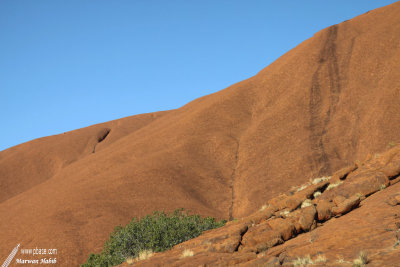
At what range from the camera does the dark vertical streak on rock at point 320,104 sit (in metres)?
47.1

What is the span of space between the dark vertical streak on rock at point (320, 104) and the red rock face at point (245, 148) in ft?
0.42

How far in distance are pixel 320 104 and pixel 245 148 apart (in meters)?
11.5

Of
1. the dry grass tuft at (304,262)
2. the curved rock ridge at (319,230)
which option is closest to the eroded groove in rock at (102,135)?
the curved rock ridge at (319,230)

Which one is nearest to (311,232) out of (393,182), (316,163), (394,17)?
(393,182)

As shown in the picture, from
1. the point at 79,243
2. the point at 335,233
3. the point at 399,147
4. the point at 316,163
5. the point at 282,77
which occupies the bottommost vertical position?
→ the point at 335,233

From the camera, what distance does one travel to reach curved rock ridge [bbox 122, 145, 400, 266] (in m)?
9.62

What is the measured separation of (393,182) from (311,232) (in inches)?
155

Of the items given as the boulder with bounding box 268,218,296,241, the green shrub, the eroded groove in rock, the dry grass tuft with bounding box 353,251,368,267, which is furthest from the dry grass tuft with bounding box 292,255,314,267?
the eroded groove in rock

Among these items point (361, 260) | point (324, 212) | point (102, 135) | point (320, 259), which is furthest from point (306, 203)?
point (102, 135)

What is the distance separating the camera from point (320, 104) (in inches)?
2148

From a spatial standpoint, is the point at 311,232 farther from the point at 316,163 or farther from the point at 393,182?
the point at 316,163

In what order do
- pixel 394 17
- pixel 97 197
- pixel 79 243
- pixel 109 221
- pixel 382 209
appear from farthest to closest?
pixel 394 17 → pixel 97 197 → pixel 109 221 → pixel 79 243 → pixel 382 209

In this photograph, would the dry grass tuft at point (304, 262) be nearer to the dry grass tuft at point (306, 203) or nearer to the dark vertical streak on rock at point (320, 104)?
the dry grass tuft at point (306, 203)

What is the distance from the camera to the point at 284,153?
48.7m
